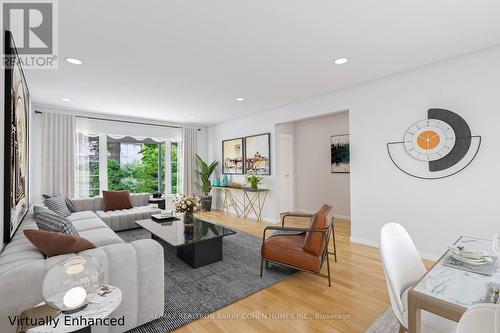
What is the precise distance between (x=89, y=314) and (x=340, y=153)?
546 cm

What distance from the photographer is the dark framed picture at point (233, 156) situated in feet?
20.4

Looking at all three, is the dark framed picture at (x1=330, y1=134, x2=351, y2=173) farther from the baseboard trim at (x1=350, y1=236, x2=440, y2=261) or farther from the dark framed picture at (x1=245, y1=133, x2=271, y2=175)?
the baseboard trim at (x1=350, y1=236, x2=440, y2=261)

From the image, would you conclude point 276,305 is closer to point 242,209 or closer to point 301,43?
point 301,43

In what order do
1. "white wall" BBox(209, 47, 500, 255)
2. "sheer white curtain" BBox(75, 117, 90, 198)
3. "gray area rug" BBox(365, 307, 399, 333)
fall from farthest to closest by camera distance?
"sheer white curtain" BBox(75, 117, 90, 198) < "white wall" BBox(209, 47, 500, 255) < "gray area rug" BBox(365, 307, 399, 333)

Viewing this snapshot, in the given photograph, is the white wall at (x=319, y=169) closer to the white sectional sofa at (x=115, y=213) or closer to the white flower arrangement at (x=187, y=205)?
the white flower arrangement at (x=187, y=205)

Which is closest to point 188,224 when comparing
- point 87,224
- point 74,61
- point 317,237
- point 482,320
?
point 87,224

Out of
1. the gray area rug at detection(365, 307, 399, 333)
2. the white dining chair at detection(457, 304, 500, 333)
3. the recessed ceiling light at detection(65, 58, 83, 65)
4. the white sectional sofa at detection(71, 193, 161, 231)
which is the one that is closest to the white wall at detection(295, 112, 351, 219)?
the gray area rug at detection(365, 307, 399, 333)

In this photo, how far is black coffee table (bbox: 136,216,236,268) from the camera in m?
2.86

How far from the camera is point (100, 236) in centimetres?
271

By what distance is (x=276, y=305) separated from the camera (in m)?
2.13

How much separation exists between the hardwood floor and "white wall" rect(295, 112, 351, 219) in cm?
283

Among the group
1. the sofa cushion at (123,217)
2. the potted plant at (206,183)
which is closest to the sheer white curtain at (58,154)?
the sofa cushion at (123,217)

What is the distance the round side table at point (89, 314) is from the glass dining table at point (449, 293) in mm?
1431

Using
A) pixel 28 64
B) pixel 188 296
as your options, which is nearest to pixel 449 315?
pixel 188 296
